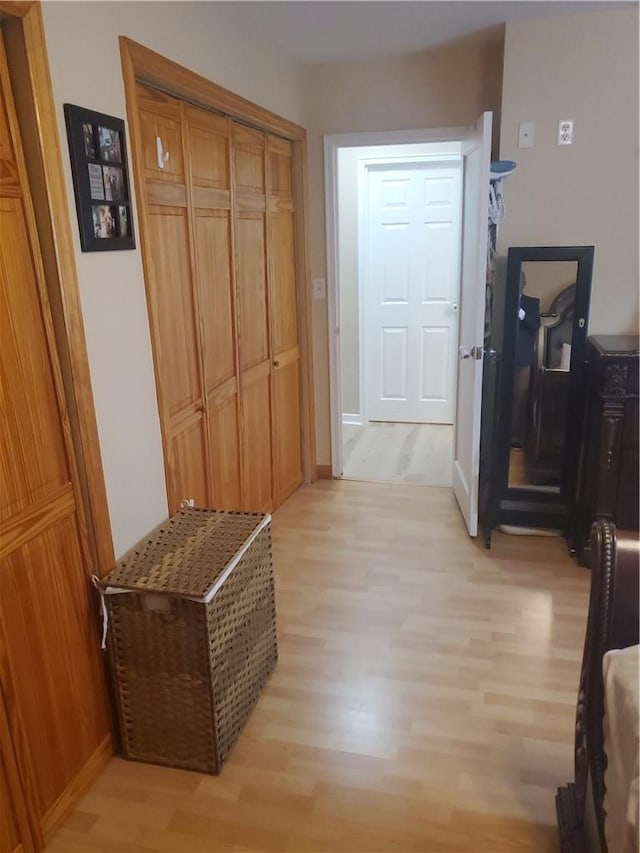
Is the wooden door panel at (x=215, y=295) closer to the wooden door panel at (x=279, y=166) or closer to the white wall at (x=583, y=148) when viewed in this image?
the wooden door panel at (x=279, y=166)

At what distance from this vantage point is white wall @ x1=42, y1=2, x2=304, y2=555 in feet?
5.52

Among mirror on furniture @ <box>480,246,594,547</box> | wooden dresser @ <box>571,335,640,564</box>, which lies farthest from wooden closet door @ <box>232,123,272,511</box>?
wooden dresser @ <box>571,335,640,564</box>

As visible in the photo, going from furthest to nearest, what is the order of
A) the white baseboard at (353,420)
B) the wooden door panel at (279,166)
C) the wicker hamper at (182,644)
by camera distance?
the white baseboard at (353,420) < the wooden door panel at (279,166) < the wicker hamper at (182,644)

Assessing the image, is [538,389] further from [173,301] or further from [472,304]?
[173,301]

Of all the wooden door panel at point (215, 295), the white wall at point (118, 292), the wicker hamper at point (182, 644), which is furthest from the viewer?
the wooden door panel at point (215, 295)

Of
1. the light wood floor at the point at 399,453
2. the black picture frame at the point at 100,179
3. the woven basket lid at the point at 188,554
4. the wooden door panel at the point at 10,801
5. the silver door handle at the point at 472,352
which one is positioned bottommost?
the light wood floor at the point at 399,453

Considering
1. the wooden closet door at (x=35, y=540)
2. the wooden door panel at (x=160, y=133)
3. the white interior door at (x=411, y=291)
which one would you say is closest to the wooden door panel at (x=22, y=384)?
the wooden closet door at (x=35, y=540)

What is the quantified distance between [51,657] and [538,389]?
241 cm

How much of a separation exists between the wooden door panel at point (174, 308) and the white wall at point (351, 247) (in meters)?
2.23

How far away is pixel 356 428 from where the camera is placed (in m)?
5.17

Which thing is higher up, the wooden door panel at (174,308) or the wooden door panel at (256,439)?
the wooden door panel at (174,308)

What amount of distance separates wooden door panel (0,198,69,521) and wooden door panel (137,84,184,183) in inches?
31.3

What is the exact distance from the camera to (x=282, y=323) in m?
3.57

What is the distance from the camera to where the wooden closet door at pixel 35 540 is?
1.49 metres
